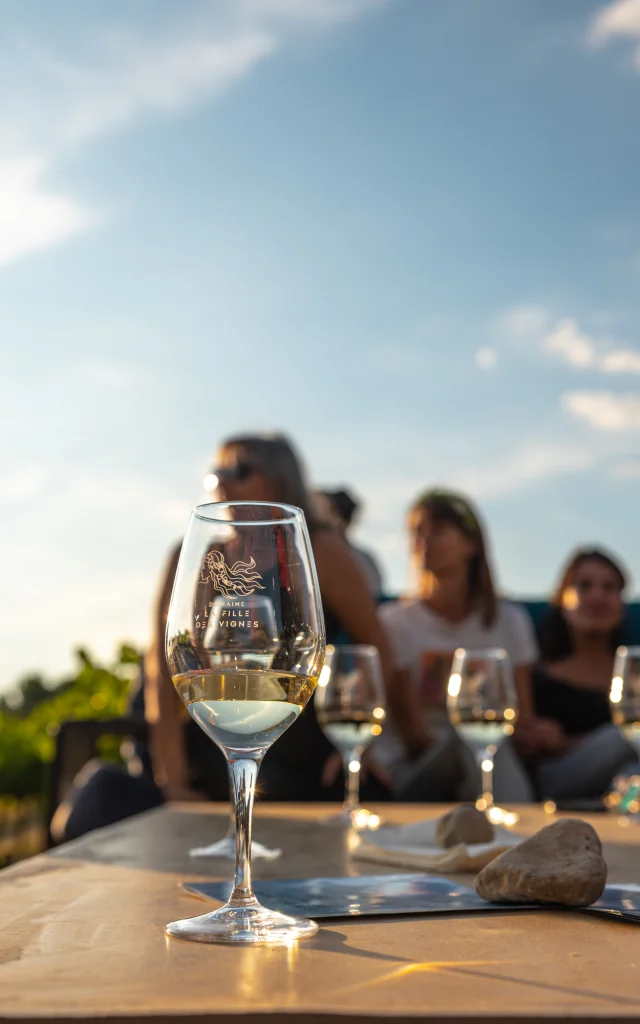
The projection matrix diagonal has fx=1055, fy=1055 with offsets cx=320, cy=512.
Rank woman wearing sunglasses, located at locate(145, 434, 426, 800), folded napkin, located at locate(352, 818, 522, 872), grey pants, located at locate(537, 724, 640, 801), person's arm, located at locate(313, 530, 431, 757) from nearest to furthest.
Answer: folded napkin, located at locate(352, 818, 522, 872) < woman wearing sunglasses, located at locate(145, 434, 426, 800) < person's arm, located at locate(313, 530, 431, 757) < grey pants, located at locate(537, 724, 640, 801)

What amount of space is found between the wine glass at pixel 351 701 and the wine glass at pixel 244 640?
923mm

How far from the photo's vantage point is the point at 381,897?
2.61ft

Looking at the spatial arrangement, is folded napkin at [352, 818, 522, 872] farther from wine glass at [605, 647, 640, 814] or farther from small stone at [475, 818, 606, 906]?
wine glass at [605, 647, 640, 814]

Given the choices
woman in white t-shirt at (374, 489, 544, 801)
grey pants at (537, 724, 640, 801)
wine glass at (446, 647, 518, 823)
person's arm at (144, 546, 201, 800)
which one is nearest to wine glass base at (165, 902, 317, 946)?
wine glass at (446, 647, 518, 823)

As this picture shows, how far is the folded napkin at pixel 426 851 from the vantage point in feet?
3.23

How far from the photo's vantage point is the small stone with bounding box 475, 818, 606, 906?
2.50 feet

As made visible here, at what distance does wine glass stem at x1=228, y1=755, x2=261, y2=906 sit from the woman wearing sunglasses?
184cm

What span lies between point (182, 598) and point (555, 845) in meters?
0.33

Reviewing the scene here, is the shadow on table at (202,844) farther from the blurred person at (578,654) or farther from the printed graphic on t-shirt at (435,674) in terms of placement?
the blurred person at (578,654)

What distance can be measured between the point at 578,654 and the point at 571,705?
346 millimetres

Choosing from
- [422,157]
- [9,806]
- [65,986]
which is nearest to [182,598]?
[65,986]

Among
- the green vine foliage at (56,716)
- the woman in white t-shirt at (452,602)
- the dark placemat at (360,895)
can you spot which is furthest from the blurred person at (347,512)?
the dark placemat at (360,895)

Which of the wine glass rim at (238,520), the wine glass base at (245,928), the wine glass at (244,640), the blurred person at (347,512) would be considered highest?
the blurred person at (347,512)

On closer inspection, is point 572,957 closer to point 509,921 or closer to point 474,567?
point 509,921
